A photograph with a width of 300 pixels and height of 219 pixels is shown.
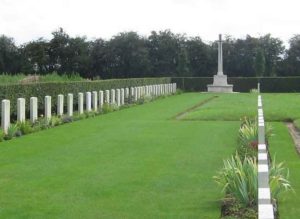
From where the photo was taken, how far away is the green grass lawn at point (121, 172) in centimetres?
570

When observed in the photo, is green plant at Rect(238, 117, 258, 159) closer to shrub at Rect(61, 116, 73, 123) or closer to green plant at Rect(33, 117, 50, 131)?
green plant at Rect(33, 117, 50, 131)

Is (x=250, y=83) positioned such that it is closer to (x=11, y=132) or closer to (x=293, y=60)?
(x=293, y=60)

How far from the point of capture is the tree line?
53438mm

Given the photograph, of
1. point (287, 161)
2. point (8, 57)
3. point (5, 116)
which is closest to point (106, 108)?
point (5, 116)

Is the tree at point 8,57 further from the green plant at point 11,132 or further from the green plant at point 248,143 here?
the green plant at point 248,143

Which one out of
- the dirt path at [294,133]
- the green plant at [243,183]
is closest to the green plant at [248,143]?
the dirt path at [294,133]

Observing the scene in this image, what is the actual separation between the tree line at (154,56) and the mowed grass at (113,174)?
4156cm

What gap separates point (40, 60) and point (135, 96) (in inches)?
997

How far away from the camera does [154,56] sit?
5838cm

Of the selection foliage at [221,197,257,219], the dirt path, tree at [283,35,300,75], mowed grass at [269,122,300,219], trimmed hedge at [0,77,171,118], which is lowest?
the dirt path

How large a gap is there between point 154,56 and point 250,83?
1309 centimetres

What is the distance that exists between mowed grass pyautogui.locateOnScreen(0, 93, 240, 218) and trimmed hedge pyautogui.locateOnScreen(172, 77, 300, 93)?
117ft

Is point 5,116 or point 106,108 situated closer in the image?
point 5,116

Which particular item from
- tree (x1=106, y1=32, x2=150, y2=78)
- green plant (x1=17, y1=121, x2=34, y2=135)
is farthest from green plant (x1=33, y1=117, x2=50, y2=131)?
tree (x1=106, y1=32, x2=150, y2=78)
